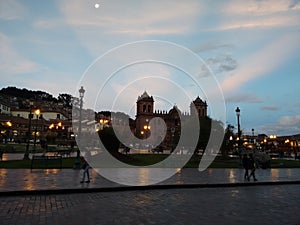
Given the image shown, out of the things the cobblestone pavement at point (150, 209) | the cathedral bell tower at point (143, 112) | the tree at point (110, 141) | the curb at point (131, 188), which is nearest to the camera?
the cobblestone pavement at point (150, 209)

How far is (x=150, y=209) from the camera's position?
8.93 m

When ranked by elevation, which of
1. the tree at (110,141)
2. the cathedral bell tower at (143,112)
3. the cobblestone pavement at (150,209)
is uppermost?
the cathedral bell tower at (143,112)

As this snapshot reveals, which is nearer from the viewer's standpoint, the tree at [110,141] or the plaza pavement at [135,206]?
the plaza pavement at [135,206]

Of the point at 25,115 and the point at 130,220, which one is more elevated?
the point at 25,115

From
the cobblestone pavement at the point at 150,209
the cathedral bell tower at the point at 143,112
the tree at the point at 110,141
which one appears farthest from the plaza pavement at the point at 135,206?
the cathedral bell tower at the point at 143,112

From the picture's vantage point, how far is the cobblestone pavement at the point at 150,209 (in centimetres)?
748

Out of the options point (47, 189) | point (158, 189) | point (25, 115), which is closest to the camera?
point (47, 189)

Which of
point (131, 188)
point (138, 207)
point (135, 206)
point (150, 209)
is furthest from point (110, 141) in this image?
point (150, 209)

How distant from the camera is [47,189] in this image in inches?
453

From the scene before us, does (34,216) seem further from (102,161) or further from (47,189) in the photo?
(102,161)

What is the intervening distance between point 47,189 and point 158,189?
4.63 meters

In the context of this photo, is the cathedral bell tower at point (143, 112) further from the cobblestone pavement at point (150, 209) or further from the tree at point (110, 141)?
the cobblestone pavement at point (150, 209)

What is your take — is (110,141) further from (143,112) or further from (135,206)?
(143,112)

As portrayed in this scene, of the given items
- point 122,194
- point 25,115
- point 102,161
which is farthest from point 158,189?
point 25,115
